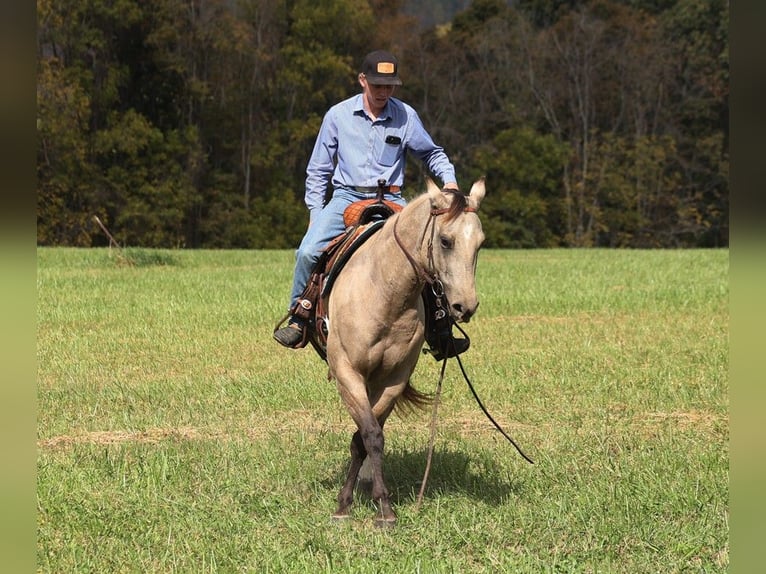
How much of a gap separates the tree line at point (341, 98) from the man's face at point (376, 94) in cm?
3982

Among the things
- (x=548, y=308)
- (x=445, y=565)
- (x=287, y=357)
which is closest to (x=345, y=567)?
(x=445, y=565)

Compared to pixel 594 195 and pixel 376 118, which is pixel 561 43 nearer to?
pixel 594 195

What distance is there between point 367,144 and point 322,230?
712mm

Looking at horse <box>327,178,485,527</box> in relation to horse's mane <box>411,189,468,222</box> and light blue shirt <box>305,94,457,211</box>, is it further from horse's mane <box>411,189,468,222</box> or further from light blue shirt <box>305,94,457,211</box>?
light blue shirt <box>305,94,457,211</box>

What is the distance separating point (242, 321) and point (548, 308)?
6.27 metres

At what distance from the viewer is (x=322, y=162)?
7156 mm

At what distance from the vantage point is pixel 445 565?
5387 mm

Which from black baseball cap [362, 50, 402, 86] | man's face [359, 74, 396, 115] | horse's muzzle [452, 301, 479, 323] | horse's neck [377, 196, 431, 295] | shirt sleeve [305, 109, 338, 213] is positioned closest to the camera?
horse's muzzle [452, 301, 479, 323]

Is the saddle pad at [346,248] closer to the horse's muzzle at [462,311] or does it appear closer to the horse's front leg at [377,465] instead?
the horse's front leg at [377,465]

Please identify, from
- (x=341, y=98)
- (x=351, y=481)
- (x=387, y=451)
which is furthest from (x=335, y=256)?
(x=341, y=98)

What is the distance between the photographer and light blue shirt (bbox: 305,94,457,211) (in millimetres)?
6934

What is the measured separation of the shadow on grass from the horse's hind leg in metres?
0.47

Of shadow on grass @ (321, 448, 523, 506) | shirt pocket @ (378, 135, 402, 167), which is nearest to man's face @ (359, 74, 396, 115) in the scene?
shirt pocket @ (378, 135, 402, 167)

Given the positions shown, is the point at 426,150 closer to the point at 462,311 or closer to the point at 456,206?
the point at 456,206
